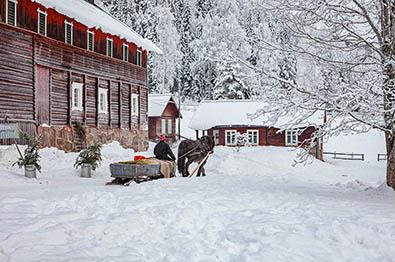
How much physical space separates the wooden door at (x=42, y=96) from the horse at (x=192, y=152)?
9.08 meters

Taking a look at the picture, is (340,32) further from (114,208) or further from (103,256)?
(103,256)

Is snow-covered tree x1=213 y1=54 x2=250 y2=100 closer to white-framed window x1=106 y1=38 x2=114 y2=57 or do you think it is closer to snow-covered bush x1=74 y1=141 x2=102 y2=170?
white-framed window x1=106 y1=38 x2=114 y2=57

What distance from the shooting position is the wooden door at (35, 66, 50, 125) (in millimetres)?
21688

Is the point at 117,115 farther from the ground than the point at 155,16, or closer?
closer

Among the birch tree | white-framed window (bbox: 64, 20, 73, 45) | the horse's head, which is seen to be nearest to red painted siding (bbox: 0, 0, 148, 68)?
white-framed window (bbox: 64, 20, 73, 45)

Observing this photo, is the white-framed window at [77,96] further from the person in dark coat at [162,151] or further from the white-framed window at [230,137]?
the white-framed window at [230,137]

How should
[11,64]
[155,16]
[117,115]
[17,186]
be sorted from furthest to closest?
[155,16] < [117,115] < [11,64] < [17,186]

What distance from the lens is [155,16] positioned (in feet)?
181

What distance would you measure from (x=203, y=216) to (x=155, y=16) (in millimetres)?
50385

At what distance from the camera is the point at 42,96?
22.1m

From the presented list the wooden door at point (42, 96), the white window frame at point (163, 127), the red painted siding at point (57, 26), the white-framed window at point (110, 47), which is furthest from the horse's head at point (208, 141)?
the white window frame at point (163, 127)

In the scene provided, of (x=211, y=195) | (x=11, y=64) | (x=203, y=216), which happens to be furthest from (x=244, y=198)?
(x=11, y=64)

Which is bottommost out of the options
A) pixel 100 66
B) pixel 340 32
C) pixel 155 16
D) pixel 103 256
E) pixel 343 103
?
pixel 103 256

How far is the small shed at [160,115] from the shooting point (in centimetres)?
4516
